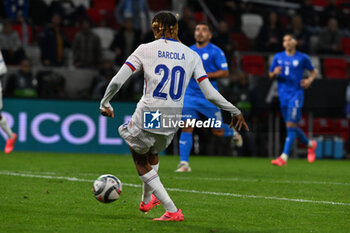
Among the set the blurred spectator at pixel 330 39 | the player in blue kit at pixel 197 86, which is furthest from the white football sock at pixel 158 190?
the blurred spectator at pixel 330 39

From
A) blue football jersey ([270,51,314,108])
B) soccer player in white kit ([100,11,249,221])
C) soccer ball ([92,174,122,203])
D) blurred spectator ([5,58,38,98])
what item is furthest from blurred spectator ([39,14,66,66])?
soccer player in white kit ([100,11,249,221])

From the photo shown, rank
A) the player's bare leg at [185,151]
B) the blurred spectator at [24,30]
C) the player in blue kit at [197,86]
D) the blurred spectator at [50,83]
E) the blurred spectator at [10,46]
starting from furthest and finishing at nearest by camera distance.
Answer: the blurred spectator at [24,30], the blurred spectator at [10,46], the blurred spectator at [50,83], the player in blue kit at [197,86], the player's bare leg at [185,151]

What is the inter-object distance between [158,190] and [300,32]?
15433 millimetres

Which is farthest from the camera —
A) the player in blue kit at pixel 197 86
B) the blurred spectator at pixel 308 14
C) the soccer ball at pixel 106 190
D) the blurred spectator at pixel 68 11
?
the blurred spectator at pixel 308 14

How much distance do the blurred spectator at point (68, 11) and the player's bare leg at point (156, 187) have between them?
1345 cm

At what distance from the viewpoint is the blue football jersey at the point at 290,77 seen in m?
13.9

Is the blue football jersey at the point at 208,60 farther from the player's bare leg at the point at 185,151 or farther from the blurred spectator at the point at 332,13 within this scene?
the blurred spectator at the point at 332,13

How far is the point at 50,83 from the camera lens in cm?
1669

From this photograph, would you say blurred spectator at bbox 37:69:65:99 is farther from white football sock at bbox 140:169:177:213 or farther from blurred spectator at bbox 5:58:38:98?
white football sock at bbox 140:169:177:213

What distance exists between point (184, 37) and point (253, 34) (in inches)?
193

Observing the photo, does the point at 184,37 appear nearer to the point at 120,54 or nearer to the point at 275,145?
the point at 120,54

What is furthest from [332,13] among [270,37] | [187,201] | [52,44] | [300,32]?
[187,201]

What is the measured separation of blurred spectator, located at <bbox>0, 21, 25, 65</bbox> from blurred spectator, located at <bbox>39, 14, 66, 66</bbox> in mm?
553

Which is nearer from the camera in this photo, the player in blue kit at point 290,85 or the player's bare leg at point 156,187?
the player's bare leg at point 156,187
